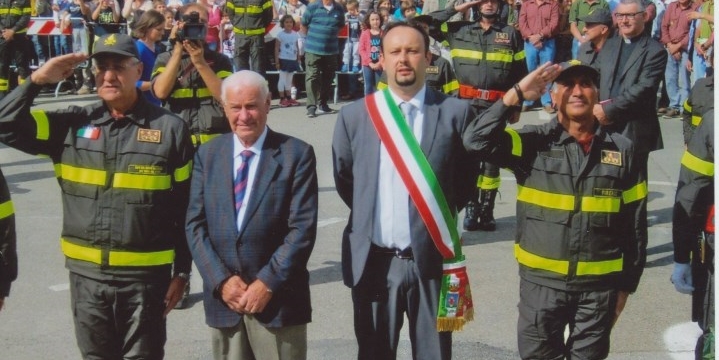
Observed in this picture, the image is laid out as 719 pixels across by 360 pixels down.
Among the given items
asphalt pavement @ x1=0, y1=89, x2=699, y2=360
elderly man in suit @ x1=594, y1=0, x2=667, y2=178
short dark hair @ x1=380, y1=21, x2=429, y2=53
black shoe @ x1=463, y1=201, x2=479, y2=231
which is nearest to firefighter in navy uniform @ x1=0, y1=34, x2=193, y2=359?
short dark hair @ x1=380, y1=21, x2=429, y2=53

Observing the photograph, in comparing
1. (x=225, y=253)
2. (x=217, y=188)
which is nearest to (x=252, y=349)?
(x=225, y=253)

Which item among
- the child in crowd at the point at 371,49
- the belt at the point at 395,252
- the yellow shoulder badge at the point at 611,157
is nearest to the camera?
the belt at the point at 395,252

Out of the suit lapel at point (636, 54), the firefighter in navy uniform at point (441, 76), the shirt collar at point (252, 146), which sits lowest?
the firefighter in navy uniform at point (441, 76)

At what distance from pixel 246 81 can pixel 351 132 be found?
59 cm

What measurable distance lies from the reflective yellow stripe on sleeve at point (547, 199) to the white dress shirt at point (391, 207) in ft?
2.19

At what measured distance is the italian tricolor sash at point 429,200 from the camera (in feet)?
16.0

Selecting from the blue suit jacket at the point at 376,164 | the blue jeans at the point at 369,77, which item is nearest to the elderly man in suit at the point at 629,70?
the blue suit jacket at the point at 376,164

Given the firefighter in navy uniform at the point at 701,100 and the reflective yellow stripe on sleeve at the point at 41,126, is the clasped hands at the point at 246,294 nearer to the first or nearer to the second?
the reflective yellow stripe on sleeve at the point at 41,126

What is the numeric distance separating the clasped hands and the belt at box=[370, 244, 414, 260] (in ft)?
1.91

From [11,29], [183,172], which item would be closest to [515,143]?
[183,172]

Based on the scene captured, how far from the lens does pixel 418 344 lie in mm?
5039

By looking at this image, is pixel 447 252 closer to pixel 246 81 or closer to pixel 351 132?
pixel 351 132

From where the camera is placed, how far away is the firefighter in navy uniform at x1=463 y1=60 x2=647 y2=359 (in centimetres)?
505

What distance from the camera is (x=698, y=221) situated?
18.5 feet
